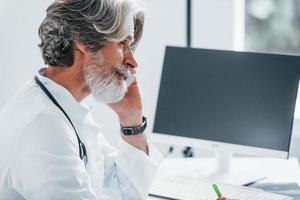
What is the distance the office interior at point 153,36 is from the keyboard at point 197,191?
696 millimetres

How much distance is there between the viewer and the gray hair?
1487 millimetres

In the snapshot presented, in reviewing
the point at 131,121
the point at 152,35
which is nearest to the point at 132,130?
the point at 131,121

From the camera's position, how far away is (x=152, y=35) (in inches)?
102

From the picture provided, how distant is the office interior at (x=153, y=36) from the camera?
254 cm

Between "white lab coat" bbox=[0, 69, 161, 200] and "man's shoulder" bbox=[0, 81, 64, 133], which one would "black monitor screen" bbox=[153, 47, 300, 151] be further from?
"man's shoulder" bbox=[0, 81, 64, 133]

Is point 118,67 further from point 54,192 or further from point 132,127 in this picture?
point 54,192

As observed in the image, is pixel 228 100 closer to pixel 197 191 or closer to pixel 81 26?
pixel 197 191

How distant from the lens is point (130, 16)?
1563 mm

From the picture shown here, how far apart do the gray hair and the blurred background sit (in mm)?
986

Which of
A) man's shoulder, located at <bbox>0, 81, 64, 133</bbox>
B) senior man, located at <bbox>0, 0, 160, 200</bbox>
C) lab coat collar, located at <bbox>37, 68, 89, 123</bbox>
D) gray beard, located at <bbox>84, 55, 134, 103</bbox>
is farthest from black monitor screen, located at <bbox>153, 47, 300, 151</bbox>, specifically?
man's shoulder, located at <bbox>0, 81, 64, 133</bbox>

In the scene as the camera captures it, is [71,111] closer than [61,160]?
No

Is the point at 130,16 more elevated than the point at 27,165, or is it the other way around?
the point at 130,16

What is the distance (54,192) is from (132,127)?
1.78 feet

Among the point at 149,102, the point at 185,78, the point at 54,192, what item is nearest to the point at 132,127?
the point at 185,78
